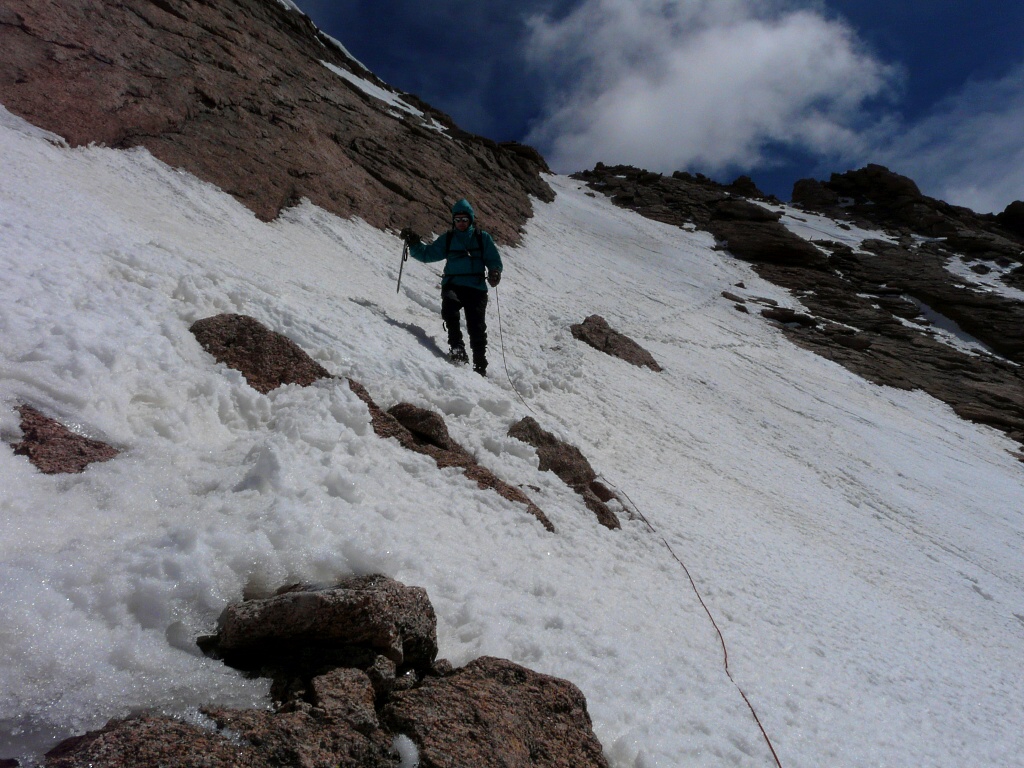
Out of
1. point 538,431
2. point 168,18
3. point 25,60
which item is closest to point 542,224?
point 168,18

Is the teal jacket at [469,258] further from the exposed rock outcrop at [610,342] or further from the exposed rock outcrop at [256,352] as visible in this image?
the exposed rock outcrop at [610,342]

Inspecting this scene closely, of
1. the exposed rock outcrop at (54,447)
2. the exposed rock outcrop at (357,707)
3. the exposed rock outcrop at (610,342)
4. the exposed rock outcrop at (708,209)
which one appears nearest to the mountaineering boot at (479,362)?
the exposed rock outcrop at (610,342)

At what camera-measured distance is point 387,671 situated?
2.45 metres

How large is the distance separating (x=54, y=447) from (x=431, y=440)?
2.80 meters

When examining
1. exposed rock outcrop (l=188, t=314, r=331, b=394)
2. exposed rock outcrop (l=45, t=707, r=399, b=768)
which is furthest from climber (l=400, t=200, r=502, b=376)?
exposed rock outcrop (l=45, t=707, r=399, b=768)

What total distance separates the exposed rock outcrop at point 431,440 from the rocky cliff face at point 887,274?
2065 centimetres

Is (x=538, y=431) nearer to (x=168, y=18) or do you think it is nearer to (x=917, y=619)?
(x=917, y=619)

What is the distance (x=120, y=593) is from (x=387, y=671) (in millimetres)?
1187

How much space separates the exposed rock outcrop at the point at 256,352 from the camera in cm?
461

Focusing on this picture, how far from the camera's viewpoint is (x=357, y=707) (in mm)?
2182

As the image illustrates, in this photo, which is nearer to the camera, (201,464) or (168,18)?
(201,464)

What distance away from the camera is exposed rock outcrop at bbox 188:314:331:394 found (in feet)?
15.1

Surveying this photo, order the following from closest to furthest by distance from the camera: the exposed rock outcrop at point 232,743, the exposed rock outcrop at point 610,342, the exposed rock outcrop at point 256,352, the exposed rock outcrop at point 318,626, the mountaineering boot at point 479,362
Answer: the exposed rock outcrop at point 232,743 → the exposed rock outcrop at point 318,626 → the exposed rock outcrop at point 256,352 → the mountaineering boot at point 479,362 → the exposed rock outcrop at point 610,342

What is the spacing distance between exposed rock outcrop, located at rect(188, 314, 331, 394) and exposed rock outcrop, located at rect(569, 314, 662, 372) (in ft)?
A: 25.8
